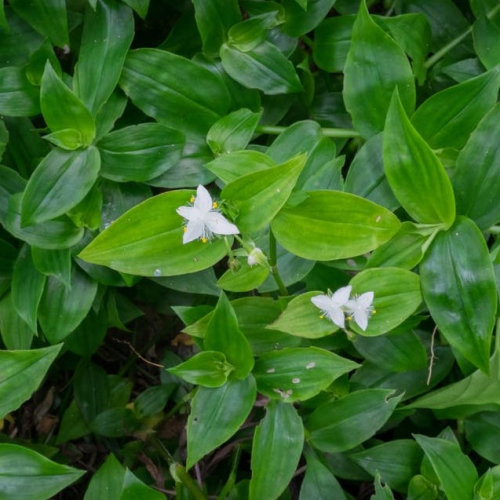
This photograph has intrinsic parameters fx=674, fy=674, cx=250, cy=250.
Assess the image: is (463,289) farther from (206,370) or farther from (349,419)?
(206,370)

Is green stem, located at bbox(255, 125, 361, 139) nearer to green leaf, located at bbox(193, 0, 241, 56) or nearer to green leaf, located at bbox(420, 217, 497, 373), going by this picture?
green leaf, located at bbox(193, 0, 241, 56)

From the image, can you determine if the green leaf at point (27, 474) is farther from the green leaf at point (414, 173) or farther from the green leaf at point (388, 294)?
the green leaf at point (414, 173)

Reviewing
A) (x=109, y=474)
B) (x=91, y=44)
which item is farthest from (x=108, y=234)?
(x=109, y=474)

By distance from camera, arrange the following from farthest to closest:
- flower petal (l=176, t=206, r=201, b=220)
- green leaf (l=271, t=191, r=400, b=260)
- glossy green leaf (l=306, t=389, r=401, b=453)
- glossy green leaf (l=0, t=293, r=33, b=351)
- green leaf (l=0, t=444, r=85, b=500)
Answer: glossy green leaf (l=0, t=293, r=33, b=351) < glossy green leaf (l=306, t=389, r=401, b=453) < green leaf (l=0, t=444, r=85, b=500) < green leaf (l=271, t=191, r=400, b=260) < flower petal (l=176, t=206, r=201, b=220)

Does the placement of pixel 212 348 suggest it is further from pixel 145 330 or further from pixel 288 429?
pixel 145 330

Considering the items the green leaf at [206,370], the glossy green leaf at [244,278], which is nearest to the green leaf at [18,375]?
the green leaf at [206,370]

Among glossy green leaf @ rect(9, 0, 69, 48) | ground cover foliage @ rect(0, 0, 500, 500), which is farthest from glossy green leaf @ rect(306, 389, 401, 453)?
glossy green leaf @ rect(9, 0, 69, 48)
